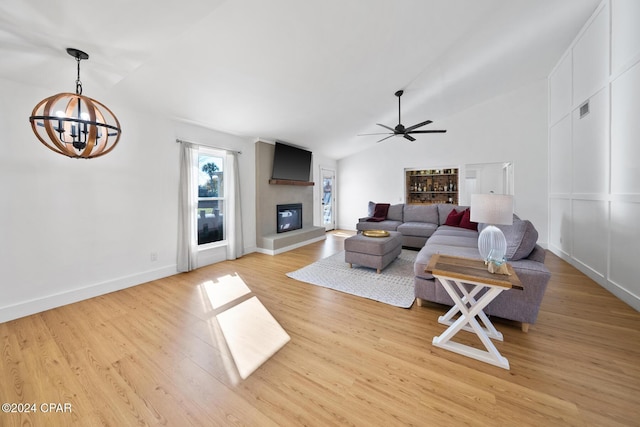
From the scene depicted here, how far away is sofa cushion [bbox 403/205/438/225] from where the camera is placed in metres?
5.81

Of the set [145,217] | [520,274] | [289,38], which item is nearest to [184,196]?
[145,217]

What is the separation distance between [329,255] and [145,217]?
10.4 ft

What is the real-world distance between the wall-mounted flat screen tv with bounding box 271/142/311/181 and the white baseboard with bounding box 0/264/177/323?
9.81ft

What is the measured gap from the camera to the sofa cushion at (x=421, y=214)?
581cm

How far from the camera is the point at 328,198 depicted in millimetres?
8102

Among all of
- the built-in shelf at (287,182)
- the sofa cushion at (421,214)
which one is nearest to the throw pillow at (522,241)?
the sofa cushion at (421,214)

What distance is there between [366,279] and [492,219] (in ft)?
5.94

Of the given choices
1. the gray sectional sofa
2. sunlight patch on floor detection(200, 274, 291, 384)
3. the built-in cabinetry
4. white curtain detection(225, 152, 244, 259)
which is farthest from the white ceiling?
the built-in cabinetry

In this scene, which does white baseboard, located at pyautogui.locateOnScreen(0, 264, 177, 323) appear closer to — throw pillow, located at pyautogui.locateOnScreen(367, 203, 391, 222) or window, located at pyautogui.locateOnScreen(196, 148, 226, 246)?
window, located at pyautogui.locateOnScreen(196, 148, 226, 246)

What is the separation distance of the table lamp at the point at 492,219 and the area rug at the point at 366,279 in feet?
3.39

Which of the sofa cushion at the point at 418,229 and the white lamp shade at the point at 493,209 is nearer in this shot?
the white lamp shade at the point at 493,209

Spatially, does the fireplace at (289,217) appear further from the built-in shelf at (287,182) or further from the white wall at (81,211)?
the white wall at (81,211)

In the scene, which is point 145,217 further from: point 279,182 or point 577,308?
point 577,308

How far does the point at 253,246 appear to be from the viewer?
525 cm
